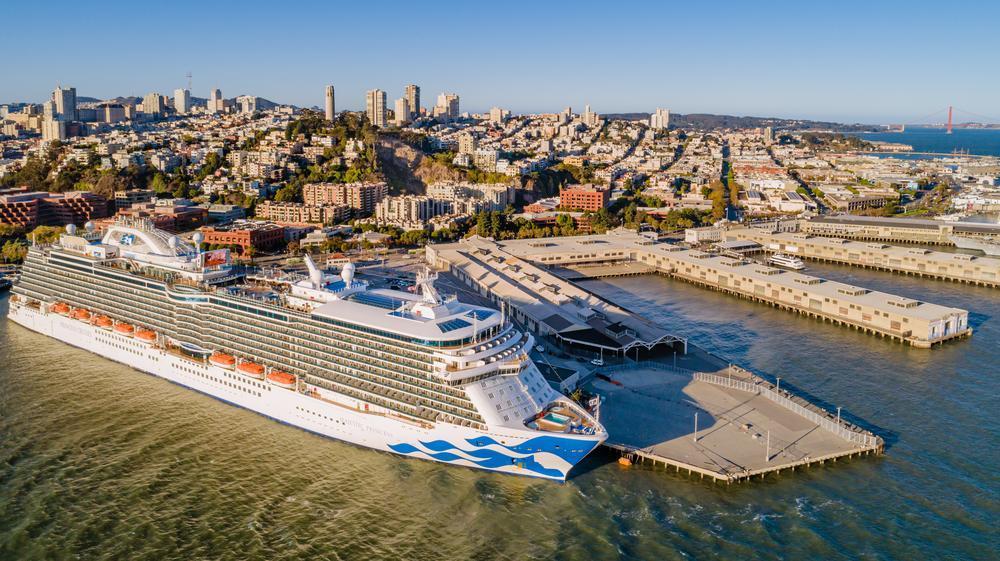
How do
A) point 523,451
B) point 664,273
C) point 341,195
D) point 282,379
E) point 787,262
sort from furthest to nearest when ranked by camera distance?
1. point 341,195
2. point 787,262
3. point 664,273
4. point 282,379
5. point 523,451

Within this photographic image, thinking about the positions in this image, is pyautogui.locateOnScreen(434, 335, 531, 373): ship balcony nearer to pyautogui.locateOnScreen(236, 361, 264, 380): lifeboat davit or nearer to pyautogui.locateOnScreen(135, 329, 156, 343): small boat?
pyautogui.locateOnScreen(236, 361, 264, 380): lifeboat davit

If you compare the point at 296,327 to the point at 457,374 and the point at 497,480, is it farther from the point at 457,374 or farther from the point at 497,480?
the point at 497,480

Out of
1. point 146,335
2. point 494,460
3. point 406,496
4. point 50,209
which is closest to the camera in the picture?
point 406,496

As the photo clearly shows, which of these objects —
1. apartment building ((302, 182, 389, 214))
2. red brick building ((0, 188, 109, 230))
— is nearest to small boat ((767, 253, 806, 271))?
apartment building ((302, 182, 389, 214))

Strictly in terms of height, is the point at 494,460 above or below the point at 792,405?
below

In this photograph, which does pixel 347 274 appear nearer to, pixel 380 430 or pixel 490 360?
pixel 380 430

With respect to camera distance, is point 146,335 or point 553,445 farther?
point 146,335

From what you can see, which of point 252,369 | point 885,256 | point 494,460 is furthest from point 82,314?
point 885,256
